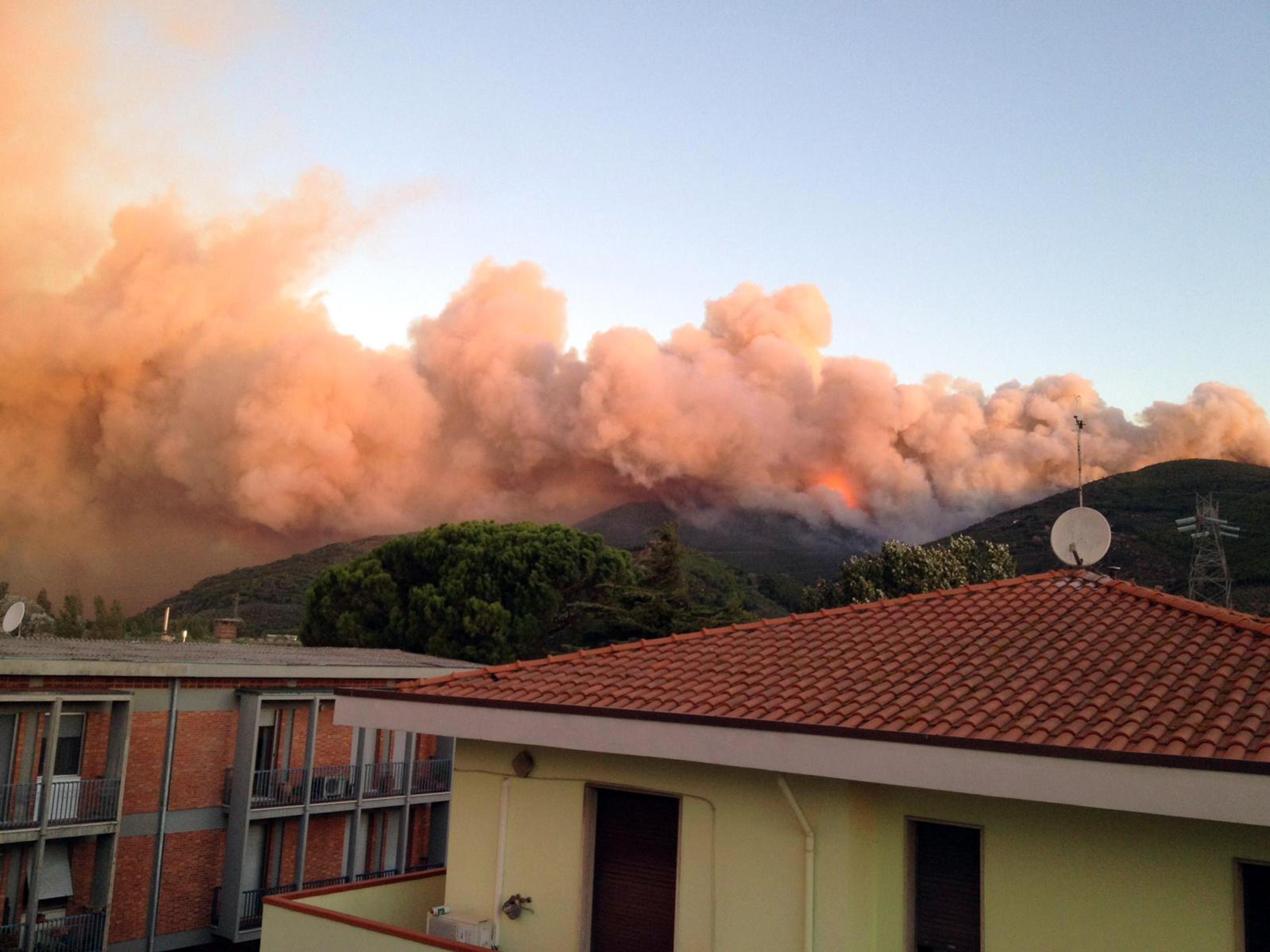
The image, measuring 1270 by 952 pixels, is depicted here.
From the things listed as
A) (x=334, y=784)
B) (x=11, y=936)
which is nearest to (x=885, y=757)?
(x=11, y=936)

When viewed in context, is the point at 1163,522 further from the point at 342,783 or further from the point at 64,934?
the point at 64,934

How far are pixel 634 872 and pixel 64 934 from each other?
20.6 metres

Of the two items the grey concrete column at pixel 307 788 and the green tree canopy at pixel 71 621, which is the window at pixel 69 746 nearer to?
the grey concrete column at pixel 307 788

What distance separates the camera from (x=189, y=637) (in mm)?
72625

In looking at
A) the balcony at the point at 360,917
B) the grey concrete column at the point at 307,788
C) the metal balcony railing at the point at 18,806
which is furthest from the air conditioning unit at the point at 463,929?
the grey concrete column at the point at 307,788

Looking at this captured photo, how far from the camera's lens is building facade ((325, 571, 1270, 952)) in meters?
7.57

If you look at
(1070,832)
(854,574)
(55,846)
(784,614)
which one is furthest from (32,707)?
(784,614)

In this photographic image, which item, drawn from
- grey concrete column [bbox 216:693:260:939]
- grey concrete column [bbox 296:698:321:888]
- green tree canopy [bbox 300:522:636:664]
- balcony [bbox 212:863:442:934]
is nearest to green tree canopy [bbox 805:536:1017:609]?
green tree canopy [bbox 300:522:636:664]

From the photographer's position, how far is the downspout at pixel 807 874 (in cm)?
890

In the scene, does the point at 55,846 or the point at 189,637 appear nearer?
the point at 55,846

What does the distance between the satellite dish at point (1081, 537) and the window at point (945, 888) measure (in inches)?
178

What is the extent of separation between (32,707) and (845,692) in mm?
21797

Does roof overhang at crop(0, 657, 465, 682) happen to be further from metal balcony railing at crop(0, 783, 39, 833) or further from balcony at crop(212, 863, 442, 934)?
balcony at crop(212, 863, 442, 934)

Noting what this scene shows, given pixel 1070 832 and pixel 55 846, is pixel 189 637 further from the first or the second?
pixel 1070 832
